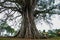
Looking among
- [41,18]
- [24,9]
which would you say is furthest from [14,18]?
[41,18]

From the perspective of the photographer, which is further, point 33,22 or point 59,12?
point 59,12

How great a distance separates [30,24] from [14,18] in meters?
1.53

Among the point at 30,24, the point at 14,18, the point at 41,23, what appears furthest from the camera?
the point at 41,23

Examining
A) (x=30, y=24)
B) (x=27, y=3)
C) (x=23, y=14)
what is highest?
(x=27, y=3)

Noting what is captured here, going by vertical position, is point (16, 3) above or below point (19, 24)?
above

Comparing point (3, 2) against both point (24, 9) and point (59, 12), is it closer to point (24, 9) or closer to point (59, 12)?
point (24, 9)

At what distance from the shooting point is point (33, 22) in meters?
9.67

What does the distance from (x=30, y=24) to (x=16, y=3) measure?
1619 millimetres

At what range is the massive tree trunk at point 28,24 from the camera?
363 inches

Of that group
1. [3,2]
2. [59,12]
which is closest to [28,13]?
[3,2]

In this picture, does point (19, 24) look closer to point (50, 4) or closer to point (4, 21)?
point (4, 21)

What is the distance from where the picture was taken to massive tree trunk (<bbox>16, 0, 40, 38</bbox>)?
9223 mm

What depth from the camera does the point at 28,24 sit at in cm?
941

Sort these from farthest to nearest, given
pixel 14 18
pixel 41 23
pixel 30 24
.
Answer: pixel 41 23 < pixel 14 18 < pixel 30 24
